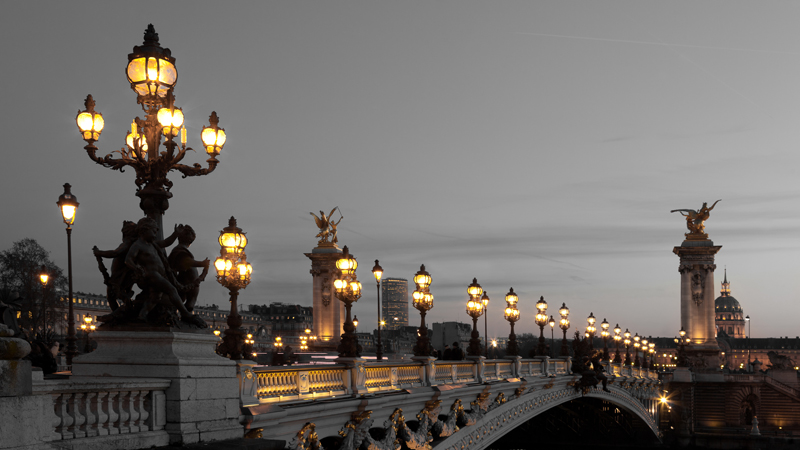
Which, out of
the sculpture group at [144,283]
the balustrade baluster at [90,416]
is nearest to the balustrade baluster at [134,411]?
the balustrade baluster at [90,416]

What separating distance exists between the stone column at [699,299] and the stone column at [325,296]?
159 feet

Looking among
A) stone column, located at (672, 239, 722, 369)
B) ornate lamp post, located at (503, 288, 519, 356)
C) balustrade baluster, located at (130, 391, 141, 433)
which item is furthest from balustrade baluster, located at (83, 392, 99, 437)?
stone column, located at (672, 239, 722, 369)

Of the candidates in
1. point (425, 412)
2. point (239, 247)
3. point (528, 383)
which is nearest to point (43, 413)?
point (239, 247)

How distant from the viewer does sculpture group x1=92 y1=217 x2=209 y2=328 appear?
12562 mm

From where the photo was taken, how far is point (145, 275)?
41.3 feet

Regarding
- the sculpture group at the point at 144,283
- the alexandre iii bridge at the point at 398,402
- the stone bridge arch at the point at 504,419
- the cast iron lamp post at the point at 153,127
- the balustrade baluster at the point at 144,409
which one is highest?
the cast iron lamp post at the point at 153,127

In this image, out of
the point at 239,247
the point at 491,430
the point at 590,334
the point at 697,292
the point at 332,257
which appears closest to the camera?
the point at 239,247

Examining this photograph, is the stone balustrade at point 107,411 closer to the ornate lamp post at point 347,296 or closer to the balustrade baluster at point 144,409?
the balustrade baluster at point 144,409

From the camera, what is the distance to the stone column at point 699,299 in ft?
349

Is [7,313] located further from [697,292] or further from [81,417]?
[697,292]

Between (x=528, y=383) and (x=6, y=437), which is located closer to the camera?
(x=6, y=437)

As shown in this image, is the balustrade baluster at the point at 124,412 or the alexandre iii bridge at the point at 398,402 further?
the alexandre iii bridge at the point at 398,402

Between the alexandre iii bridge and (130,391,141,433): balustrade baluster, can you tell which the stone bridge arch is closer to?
the alexandre iii bridge

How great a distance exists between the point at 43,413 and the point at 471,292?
25.9 m
